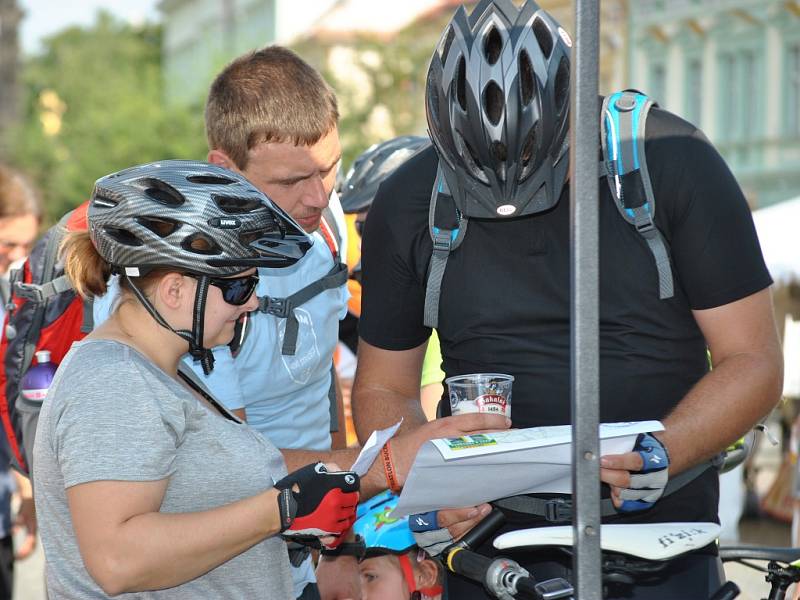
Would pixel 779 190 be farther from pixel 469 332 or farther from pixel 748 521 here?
pixel 469 332

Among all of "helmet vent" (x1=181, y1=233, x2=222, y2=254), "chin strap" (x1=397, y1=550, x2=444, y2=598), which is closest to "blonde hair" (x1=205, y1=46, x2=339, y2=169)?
"helmet vent" (x1=181, y1=233, x2=222, y2=254)

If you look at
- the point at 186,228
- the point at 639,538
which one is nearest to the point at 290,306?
the point at 186,228

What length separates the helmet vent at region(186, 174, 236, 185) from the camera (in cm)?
298

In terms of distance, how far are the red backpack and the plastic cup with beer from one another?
58.4 inches

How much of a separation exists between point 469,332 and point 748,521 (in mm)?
8636

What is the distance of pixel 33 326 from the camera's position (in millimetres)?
4238

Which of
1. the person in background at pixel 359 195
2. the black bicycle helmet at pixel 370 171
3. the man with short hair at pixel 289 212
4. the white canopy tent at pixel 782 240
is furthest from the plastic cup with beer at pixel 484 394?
the white canopy tent at pixel 782 240

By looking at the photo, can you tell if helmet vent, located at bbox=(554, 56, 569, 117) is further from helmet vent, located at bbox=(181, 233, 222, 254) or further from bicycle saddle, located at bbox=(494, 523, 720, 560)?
bicycle saddle, located at bbox=(494, 523, 720, 560)

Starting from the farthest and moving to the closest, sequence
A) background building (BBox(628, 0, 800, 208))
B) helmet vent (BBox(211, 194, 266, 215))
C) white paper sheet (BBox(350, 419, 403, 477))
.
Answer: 1. background building (BBox(628, 0, 800, 208))
2. helmet vent (BBox(211, 194, 266, 215))
3. white paper sheet (BBox(350, 419, 403, 477))

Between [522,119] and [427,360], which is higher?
[522,119]

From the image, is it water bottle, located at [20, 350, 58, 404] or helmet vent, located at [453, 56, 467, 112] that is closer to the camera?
helmet vent, located at [453, 56, 467, 112]

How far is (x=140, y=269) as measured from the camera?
2.88 m

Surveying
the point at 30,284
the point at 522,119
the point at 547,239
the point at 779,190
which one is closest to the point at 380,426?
the point at 547,239

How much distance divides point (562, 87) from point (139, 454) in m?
1.36
